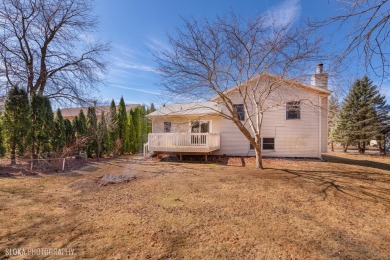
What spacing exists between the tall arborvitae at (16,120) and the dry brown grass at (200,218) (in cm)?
322

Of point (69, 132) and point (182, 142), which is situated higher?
point (69, 132)

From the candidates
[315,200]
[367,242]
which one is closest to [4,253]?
[367,242]

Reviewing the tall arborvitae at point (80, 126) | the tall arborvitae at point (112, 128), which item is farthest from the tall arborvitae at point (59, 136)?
the tall arborvitae at point (112, 128)

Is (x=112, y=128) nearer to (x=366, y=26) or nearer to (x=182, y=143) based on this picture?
(x=182, y=143)

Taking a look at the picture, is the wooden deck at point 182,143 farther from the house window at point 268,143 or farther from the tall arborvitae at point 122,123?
the tall arborvitae at point 122,123

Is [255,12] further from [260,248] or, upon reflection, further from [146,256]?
[146,256]

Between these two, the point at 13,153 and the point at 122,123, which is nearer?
the point at 13,153

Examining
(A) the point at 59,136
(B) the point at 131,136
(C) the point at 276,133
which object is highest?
(C) the point at 276,133

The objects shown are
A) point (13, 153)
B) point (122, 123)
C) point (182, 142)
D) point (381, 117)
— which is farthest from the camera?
point (381, 117)

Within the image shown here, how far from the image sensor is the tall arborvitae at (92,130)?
1294 cm

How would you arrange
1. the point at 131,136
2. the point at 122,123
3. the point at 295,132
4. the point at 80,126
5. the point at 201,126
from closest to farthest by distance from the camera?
the point at 295,132, the point at 80,126, the point at 201,126, the point at 122,123, the point at 131,136

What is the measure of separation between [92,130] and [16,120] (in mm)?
4369

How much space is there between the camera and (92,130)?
1303cm

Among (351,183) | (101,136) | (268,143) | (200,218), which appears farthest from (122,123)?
(351,183)
